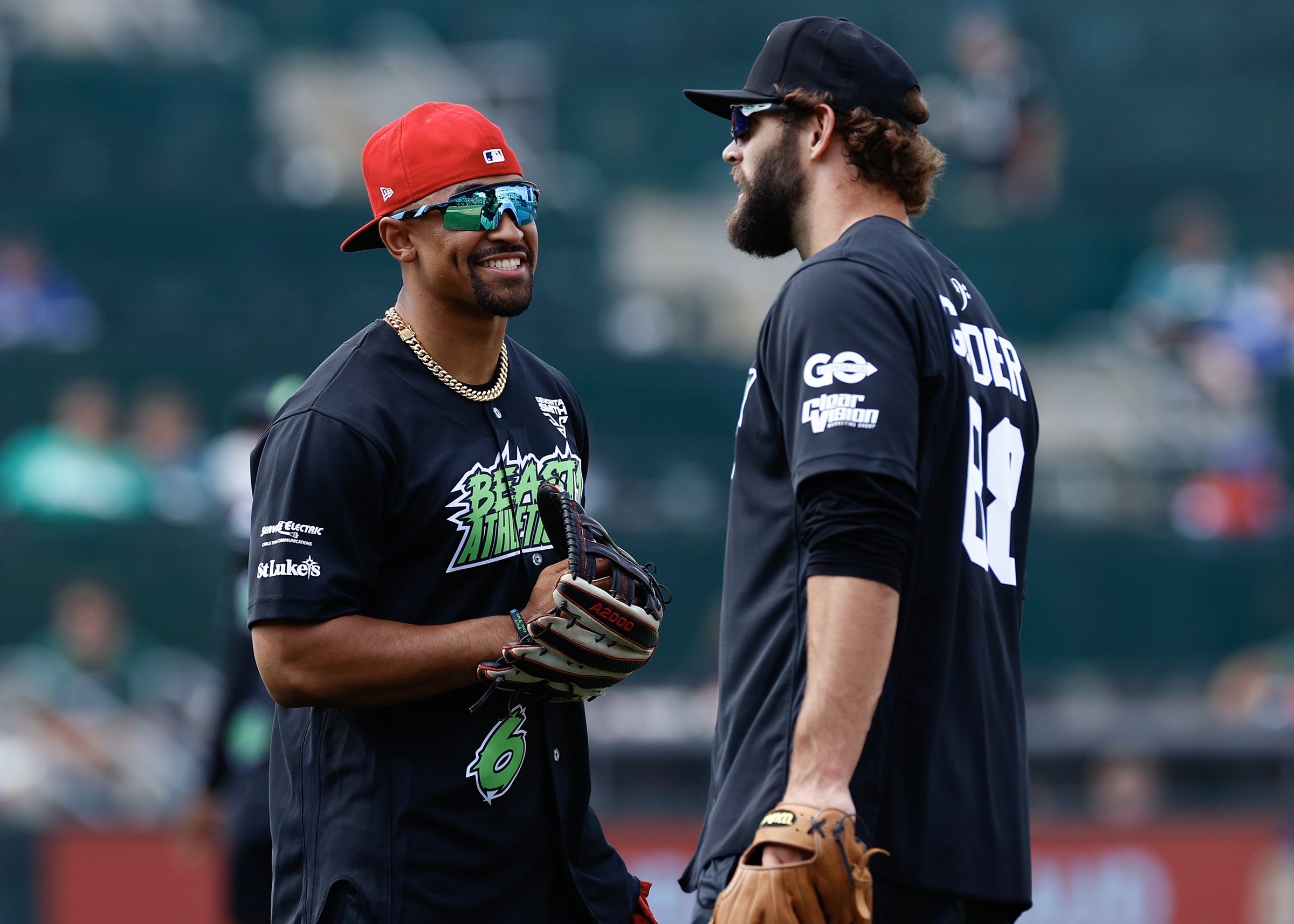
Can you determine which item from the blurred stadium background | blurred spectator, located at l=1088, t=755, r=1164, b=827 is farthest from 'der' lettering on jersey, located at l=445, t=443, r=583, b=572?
blurred spectator, located at l=1088, t=755, r=1164, b=827

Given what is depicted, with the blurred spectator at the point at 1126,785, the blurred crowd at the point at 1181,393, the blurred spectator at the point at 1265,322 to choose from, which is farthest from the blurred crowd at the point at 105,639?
the blurred spectator at the point at 1265,322

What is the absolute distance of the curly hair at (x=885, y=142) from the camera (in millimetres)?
3141

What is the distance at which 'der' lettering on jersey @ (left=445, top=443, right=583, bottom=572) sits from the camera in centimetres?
330

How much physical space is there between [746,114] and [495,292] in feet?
A: 2.05

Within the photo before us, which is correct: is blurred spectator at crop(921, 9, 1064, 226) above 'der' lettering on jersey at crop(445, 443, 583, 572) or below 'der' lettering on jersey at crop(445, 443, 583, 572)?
above

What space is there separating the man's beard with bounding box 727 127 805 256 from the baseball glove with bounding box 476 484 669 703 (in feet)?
2.14

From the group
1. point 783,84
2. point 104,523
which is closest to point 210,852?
point 104,523

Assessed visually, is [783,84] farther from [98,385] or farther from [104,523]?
[98,385]

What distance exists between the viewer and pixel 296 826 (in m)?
3.30

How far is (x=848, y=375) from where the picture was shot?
9.23ft

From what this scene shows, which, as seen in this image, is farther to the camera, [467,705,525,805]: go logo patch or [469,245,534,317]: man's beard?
[469,245,534,317]: man's beard

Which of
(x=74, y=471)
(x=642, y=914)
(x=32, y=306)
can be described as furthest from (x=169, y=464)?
(x=642, y=914)

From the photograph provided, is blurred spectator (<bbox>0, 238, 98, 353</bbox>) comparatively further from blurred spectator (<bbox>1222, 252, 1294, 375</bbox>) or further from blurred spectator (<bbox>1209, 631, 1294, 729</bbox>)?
blurred spectator (<bbox>1222, 252, 1294, 375</bbox>)

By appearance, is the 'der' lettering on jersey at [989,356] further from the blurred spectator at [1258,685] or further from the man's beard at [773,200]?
the blurred spectator at [1258,685]
